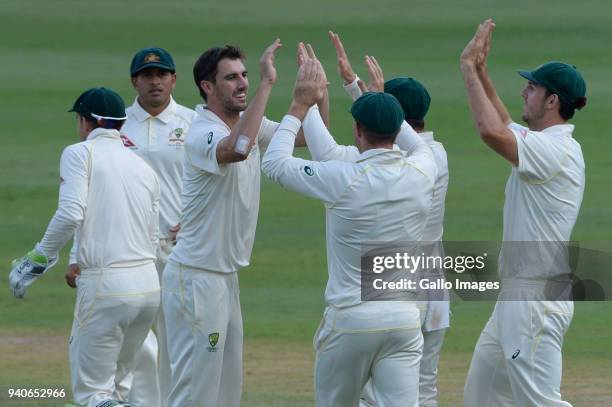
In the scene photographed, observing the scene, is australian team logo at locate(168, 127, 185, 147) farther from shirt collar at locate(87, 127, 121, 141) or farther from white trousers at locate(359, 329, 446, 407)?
white trousers at locate(359, 329, 446, 407)

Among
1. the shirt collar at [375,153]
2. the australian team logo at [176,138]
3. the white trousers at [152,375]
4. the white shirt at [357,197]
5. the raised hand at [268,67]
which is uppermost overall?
the raised hand at [268,67]

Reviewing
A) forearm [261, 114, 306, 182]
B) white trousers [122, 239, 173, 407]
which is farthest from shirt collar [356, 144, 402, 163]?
white trousers [122, 239, 173, 407]

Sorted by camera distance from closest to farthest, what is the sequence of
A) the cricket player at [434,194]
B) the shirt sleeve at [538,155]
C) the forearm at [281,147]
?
the forearm at [281,147], the shirt sleeve at [538,155], the cricket player at [434,194]

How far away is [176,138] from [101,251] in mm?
1327

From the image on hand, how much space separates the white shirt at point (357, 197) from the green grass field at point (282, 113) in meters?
2.75

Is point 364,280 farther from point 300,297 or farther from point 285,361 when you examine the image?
point 300,297

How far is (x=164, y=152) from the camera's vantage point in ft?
28.6

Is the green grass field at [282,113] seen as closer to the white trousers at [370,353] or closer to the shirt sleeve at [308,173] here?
the white trousers at [370,353]

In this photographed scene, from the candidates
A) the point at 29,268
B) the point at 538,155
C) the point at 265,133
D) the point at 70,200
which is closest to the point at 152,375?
the point at 29,268

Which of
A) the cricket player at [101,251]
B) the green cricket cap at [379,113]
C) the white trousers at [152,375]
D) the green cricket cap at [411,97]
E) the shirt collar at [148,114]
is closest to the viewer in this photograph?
the green cricket cap at [379,113]

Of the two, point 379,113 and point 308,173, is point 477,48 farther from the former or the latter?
point 308,173

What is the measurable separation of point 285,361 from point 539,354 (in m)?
3.88

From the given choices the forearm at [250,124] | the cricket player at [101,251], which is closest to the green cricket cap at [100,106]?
the cricket player at [101,251]

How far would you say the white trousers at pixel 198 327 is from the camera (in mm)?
7047
